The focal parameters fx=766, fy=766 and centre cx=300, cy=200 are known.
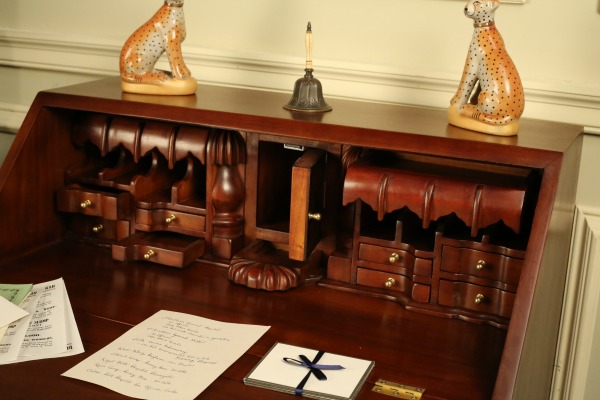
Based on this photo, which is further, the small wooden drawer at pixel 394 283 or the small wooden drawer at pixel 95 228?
the small wooden drawer at pixel 95 228

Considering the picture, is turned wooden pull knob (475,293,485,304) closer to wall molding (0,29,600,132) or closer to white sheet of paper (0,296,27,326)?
wall molding (0,29,600,132)

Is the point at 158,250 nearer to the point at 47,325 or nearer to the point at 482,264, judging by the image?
the point at 47,325

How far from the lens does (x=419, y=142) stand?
4.41ft

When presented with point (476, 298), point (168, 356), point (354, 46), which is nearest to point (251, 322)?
point (168, 356)

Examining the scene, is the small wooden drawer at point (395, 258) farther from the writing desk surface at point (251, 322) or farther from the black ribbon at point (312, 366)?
the black ribbon at point (312, 366)

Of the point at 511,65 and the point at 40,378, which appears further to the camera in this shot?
the point at 511,65

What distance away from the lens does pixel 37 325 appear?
4.36 feet

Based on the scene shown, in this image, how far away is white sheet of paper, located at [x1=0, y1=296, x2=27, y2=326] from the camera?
4.27 feet

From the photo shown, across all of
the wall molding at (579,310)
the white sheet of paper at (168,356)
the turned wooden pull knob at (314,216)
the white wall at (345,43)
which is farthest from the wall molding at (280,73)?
the white sheet of paper at (168,356)

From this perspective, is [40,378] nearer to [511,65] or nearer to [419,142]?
[419,142]

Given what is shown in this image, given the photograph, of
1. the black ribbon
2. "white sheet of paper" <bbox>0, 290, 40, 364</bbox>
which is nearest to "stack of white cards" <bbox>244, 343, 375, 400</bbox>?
the black ribbon

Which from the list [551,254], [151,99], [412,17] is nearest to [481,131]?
[551,254]

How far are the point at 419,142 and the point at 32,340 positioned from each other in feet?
2.43

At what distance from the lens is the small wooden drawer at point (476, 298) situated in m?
1.41
